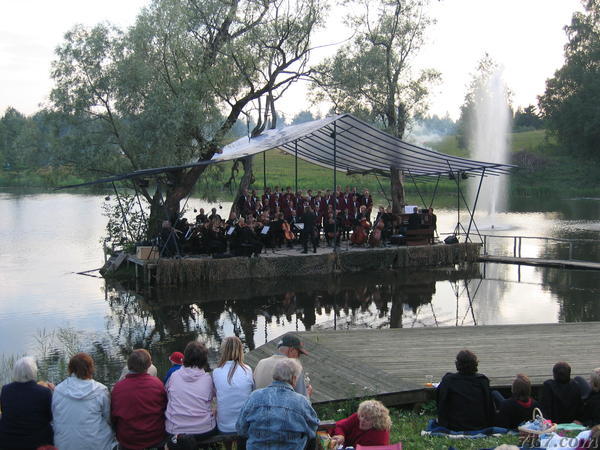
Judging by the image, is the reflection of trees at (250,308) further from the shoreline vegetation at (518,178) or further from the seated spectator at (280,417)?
the shoreline vegetation at (518,178)

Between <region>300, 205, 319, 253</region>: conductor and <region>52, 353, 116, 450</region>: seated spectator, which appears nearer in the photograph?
<region>52, 353, 116, 450</region>: seated spectator

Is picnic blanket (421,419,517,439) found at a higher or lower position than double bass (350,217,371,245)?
lower

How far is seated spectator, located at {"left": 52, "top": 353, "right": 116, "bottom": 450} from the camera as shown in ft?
16.1

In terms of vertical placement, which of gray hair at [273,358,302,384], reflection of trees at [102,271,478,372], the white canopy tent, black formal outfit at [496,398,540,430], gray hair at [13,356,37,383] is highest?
the white canopy tent


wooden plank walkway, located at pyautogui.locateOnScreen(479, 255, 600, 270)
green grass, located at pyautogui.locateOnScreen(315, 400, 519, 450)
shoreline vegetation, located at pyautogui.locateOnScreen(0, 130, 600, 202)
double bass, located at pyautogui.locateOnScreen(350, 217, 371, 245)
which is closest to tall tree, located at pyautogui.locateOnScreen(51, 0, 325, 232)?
double bass, located at pyautogui.locateOnScreen(350, 217, 371, 245)

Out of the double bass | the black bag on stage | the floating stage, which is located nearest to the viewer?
the floating stage

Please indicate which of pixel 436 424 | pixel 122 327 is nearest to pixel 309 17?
pixel 122 327

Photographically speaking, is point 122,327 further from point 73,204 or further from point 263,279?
point 73,204

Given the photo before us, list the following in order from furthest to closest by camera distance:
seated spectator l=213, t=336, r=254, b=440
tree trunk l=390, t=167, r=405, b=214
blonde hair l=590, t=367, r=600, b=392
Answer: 1. tree trunk l=390, t=167, r=405, b=214
2. blonde hair l=590, t=367, r=600, b=392
3. seated spectator l=213, t=336, r=254, b=440

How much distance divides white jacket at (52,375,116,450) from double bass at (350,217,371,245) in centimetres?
1558

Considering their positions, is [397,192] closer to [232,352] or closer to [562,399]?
[562,399]

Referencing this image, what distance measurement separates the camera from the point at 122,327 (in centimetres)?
1259

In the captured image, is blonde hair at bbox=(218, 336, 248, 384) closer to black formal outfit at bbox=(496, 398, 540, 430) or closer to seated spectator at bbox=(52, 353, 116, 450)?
seated spectator at bbox=(52, 353, 116, 450)

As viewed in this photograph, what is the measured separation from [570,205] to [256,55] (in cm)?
2726
